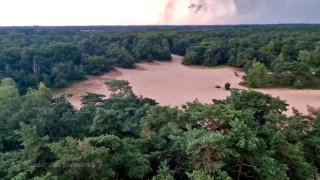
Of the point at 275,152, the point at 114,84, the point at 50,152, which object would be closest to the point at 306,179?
the point at 275,152

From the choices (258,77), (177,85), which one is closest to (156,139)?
(258,77)

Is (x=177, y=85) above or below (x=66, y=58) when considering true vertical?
below

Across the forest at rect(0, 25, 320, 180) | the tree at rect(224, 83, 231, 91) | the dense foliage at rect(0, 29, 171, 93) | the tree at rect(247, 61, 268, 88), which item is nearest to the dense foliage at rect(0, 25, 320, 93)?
the dense foliage at rect(0, 29, 171, 93)

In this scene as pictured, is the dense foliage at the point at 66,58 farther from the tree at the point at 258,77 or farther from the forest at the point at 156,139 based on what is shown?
the tree at the point at 258,77

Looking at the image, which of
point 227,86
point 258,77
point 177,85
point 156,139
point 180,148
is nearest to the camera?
point 180,148

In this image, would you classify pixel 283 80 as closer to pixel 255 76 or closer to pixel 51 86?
pixel 255 76

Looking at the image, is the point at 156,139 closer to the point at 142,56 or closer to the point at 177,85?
the point at 177,85
